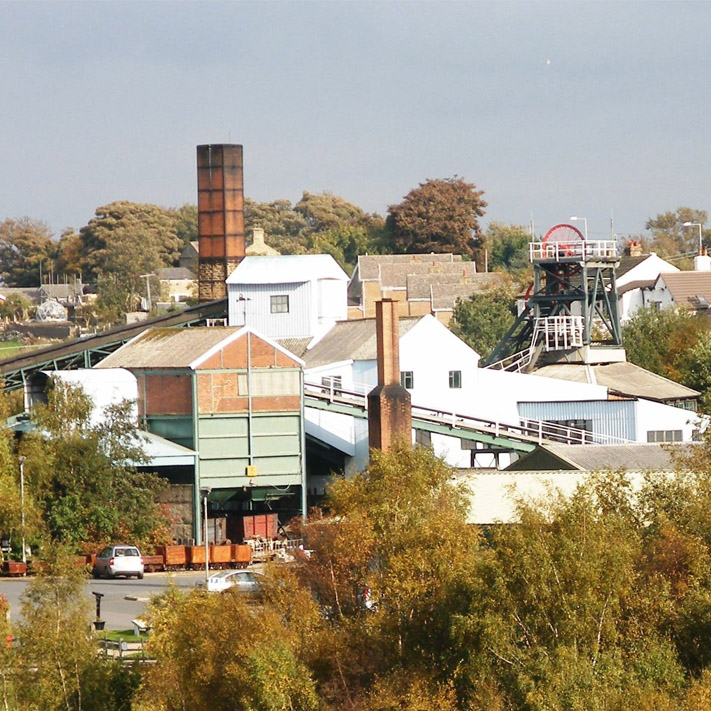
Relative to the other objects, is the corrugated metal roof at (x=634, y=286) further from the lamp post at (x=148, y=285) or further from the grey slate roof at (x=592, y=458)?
the grey slate roof at (x=592, y=458)

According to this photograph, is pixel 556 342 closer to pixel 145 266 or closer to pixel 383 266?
pixel 383 266

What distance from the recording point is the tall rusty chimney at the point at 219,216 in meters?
80.6

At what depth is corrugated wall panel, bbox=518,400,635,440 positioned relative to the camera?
65.8 metres

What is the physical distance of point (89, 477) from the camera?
55781mm

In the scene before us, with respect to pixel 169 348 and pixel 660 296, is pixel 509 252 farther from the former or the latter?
pixel 169 348

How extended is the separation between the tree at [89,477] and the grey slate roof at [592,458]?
12123 mm

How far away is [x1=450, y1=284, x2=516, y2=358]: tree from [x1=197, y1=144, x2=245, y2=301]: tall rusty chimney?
1892cm

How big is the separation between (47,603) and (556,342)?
4152 cm

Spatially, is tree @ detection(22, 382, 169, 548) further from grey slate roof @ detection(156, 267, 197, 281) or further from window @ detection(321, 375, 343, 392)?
grey slate roof @ detection(156, 267, 197, 281)

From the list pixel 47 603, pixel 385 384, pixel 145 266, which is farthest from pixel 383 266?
pixel 47 603

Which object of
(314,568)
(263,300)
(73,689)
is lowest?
(73,689)

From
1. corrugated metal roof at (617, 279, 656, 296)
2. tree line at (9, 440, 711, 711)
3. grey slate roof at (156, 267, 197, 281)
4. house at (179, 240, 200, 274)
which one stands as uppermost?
house at (179, 240, 200, 274)

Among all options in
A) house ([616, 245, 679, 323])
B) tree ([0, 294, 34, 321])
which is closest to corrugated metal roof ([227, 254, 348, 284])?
house ([616, 245, 679, 323])

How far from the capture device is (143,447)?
189ft
